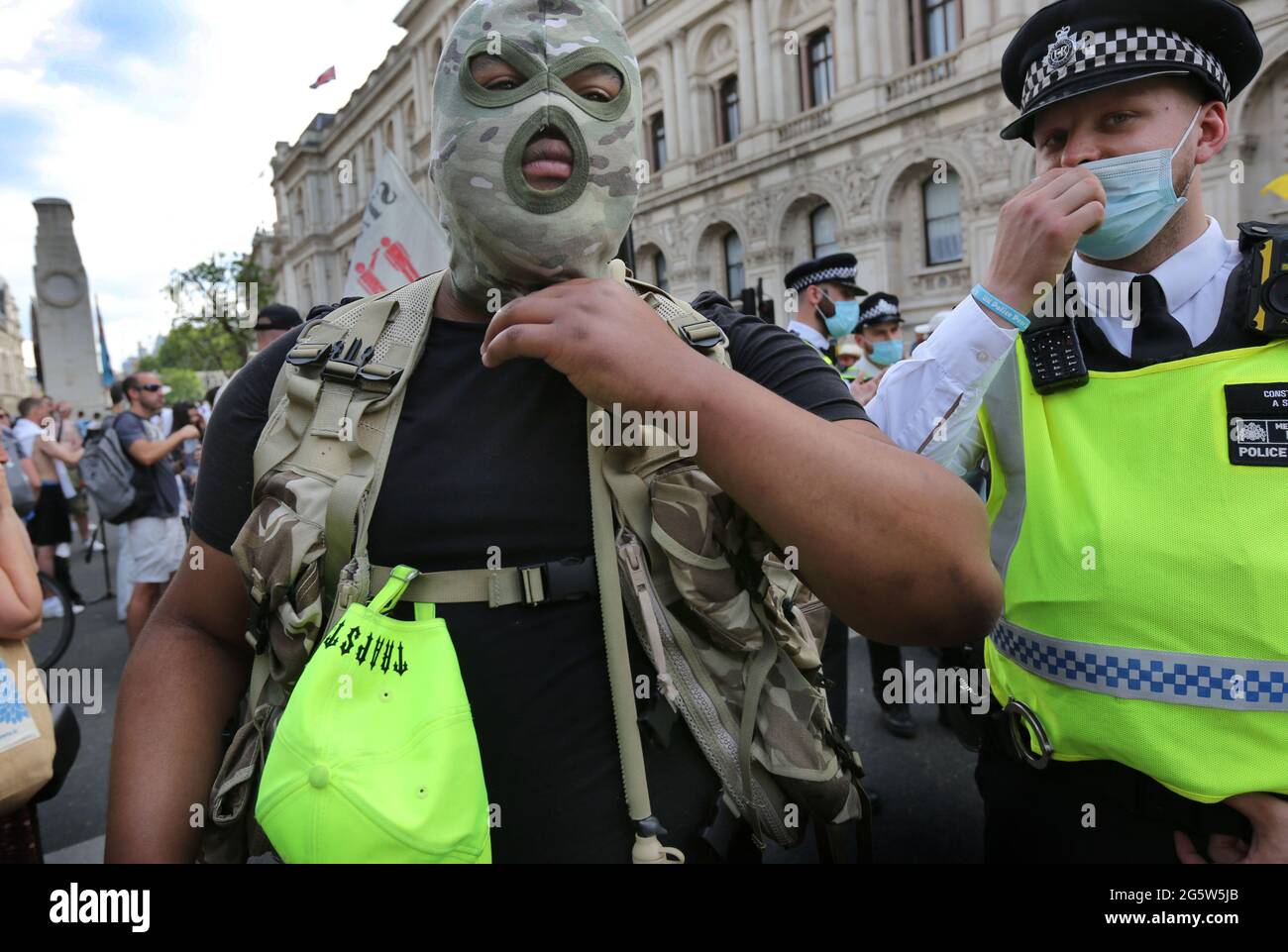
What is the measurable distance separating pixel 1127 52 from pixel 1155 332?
0.54 meters

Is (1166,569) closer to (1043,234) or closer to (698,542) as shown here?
(1043,234)

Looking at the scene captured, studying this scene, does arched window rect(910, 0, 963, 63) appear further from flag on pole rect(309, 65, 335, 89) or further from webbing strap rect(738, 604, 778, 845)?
webbing strap rect(738, 604, 778, 845)

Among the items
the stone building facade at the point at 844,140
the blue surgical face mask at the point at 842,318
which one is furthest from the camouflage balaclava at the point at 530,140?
the stone building facade at the point at 844,140

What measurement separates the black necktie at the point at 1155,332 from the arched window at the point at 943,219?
16.5 m

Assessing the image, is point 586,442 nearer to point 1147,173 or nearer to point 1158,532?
point 1158,532

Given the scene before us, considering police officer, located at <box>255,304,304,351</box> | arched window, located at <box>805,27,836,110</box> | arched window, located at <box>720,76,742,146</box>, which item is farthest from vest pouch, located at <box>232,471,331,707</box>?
arched window, located at <box>720,76,742,146</box>

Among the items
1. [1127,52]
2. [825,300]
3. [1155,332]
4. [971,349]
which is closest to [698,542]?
[971,349]

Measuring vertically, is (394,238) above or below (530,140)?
above

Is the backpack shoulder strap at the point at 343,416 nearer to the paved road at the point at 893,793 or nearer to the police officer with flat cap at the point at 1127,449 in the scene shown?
the police officer with flat cap at the point at 1127,449

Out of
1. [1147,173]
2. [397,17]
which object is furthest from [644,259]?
[1147,173]

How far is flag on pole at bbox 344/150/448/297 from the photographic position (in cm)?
519

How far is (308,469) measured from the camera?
1202mm

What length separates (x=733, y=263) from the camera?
73.1 ft
